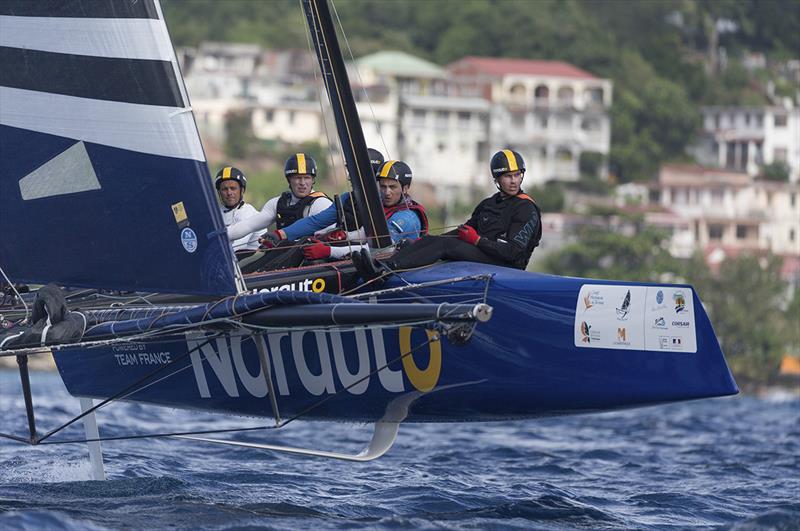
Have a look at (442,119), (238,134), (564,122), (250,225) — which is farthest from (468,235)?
(564,122)

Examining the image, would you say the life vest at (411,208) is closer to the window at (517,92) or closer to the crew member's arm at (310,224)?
the crew member's arm at (310,224)

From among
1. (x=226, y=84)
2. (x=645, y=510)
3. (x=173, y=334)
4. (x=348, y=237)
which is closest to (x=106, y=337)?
(x=173, y=334)

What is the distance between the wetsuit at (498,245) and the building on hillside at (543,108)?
2544 inches

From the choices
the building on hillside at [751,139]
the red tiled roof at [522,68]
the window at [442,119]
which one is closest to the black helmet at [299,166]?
the window at [442,119]

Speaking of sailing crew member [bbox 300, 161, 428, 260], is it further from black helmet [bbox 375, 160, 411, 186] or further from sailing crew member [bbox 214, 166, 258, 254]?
sailing crew member [bbox 214, 166, 258, 254]

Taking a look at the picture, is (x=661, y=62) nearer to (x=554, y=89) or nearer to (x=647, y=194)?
(x=554, y=89)

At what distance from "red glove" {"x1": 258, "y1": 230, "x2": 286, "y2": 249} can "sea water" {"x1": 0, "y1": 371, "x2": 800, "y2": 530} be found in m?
1.38

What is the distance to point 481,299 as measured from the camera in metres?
7.93

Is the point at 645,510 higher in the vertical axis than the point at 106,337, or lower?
lower

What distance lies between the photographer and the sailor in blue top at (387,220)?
902cm

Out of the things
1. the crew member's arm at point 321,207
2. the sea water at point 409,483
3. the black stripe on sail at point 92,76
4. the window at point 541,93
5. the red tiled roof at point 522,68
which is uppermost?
the red tiled roof at point 522,68

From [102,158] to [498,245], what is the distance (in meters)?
2.08

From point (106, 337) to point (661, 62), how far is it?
270 ft

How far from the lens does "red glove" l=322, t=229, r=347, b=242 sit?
9266 mm
